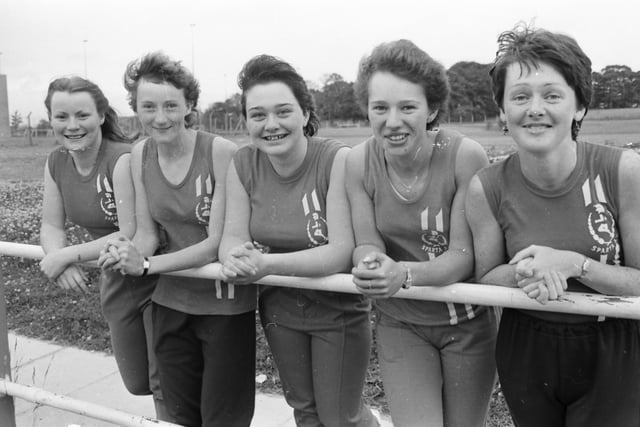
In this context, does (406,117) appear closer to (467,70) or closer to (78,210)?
(467,70)

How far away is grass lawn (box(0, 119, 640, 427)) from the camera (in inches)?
145

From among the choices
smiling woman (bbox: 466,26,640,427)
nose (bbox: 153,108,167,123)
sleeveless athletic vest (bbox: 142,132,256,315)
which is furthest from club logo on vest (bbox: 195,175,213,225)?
smiling woman (bbox: 466,26,640,427)

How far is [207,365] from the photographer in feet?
8.21

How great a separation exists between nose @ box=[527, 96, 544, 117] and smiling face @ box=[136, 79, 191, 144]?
131 centimetres

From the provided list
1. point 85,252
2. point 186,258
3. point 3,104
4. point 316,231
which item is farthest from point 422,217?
point 3,104

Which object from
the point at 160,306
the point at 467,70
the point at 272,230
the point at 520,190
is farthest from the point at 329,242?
the point at 467,70

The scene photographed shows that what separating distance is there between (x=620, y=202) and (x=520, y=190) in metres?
0.26

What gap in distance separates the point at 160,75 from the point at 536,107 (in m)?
1.39

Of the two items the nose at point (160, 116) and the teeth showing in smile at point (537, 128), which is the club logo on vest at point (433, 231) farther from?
the nose at point (160, 116)

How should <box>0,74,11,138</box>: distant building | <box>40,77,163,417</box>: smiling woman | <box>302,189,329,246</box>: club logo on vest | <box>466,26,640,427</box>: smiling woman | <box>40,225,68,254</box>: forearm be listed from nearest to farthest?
<box>466,26,640,427</box>: smiling woman, <box>302,189,329,246</box>: club logo on vest, <box>40,77,163,417</box>: smiling woman, <box>40,225,68,254</box>: forearm, <box>0,74,11,138</box>: distant building

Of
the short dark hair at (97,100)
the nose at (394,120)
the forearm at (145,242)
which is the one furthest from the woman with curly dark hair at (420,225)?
the short dark hair at (97,100)

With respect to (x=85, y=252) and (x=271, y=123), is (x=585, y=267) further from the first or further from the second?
(x=85, y=252)

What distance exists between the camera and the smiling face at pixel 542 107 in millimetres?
1769

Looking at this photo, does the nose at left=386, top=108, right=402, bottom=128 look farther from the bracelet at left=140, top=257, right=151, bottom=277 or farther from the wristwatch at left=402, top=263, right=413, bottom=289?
the bracelet at left=140, top=257, right=151, bottom=277
